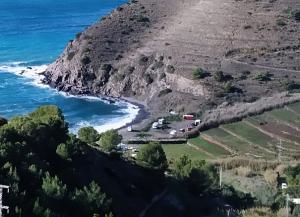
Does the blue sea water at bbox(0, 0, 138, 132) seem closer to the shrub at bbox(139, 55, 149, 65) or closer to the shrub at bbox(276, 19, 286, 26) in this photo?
the shrub at bbox(139, 55, 149, 65)

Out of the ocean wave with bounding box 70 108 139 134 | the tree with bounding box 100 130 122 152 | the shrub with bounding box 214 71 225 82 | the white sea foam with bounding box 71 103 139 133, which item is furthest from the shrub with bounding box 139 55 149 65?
the tree with bounding box 100 130 122 152

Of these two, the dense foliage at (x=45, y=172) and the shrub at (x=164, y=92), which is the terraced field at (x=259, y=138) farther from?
the dense foliage at (x=45, y=172)

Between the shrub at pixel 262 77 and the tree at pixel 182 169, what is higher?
the shrub at pixel 262 77

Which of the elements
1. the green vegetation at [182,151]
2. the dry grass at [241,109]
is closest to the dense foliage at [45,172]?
the green vegetation at [182,151]

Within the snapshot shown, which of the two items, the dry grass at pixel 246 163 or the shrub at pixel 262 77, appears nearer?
the dry grass at pixel 246 163

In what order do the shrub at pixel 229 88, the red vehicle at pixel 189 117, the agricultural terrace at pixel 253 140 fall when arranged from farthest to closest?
the shrub at pixel 229 88, the red vehicle at pixel 189 117, the agricultural terrace at pixel 253 140

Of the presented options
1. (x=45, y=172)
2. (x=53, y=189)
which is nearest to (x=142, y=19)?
(x=45, y=172)
